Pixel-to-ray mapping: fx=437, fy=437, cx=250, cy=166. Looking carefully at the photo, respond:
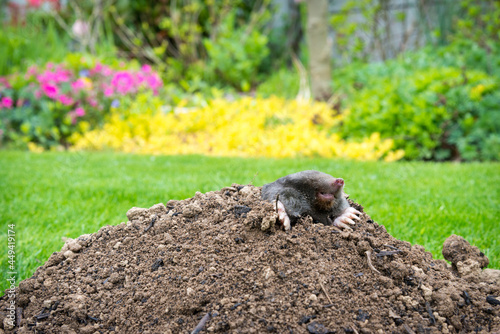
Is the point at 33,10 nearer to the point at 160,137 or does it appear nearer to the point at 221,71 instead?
the point at 221,71

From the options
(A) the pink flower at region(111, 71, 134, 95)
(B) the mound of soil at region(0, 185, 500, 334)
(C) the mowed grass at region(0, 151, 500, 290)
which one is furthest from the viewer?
(A) the pink flower at region(111, 71, 134, 95)

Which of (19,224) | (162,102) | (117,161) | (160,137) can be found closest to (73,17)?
(162,102)

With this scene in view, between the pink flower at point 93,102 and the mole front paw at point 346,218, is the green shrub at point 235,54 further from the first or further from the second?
the mole front paw at point 346,218

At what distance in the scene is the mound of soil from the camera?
1615mm

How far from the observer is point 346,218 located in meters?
2.02

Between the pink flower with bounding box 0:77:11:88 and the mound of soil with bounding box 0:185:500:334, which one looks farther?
the pink flower with bounding box 0:77:11:88

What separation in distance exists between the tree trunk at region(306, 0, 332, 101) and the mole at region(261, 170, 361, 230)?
19.9ft

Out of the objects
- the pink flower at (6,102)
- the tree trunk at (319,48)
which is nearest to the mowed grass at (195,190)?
the pink flower at (6,102)

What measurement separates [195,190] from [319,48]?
17.8ft

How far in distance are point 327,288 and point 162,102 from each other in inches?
277

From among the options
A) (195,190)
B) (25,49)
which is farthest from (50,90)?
(195,190)

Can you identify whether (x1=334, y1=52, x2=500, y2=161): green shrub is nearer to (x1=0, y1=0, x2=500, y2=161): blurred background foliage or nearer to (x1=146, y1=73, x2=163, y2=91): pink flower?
(x1=0, y1=0, x2=500, y2=161): blurred background foliage

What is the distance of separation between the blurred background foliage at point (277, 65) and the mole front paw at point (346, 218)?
13.8ft

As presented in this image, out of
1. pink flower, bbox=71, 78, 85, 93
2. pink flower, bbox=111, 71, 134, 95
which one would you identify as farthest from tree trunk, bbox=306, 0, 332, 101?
pink flower, bbox=71, 78, 85, 93
